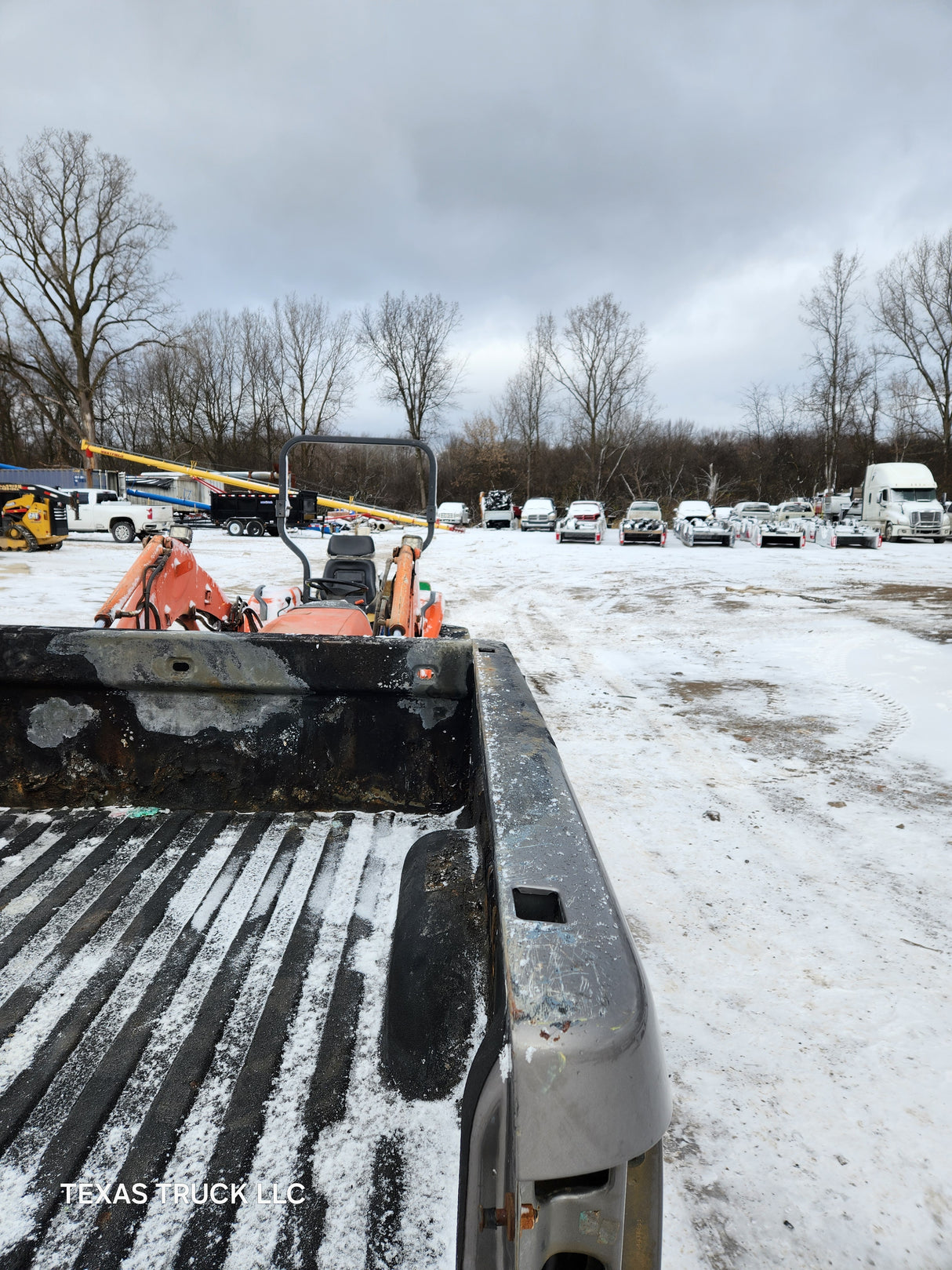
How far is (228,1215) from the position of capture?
1190mm

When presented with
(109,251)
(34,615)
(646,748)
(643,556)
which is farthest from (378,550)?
(109,251)

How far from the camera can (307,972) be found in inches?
65.7

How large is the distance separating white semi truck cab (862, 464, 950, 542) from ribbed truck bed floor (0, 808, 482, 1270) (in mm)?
25583

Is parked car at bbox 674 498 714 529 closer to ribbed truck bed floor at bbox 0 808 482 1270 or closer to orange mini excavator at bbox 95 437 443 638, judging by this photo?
orange mini excavator at bbox 95 437 443 638

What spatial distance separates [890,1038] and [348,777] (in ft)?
5.72

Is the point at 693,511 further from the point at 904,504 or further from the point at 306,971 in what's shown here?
the point at 306,971

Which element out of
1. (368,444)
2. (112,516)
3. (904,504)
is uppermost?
(904,504)

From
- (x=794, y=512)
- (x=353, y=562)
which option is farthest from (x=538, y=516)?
(x=353, y=562)

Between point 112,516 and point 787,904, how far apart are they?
23.6 m

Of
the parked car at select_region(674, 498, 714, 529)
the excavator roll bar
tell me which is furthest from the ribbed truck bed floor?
the parked car at select_region(674, 498, 714, 529)

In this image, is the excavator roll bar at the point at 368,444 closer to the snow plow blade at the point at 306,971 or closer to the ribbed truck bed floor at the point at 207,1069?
the snow plow blade at the point at 306,971

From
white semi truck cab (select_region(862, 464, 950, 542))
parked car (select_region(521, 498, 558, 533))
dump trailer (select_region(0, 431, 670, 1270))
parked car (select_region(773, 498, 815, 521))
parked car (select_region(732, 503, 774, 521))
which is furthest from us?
parked car (select_region(521, 498, 558, 533))

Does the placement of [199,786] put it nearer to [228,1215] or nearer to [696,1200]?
[228,1215]

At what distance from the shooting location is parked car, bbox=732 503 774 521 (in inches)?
1069
